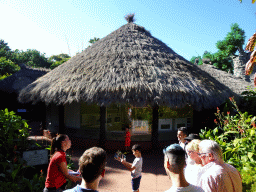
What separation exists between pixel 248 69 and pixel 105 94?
14.6ft

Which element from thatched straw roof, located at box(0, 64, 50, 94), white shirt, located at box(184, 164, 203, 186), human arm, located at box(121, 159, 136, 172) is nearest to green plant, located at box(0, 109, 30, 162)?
human arm, located at box(121, 159, 136, 172)

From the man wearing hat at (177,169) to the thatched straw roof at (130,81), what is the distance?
4850 millimetres

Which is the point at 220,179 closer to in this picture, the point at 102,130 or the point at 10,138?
the point at 10,138

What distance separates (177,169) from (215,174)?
0.74 m

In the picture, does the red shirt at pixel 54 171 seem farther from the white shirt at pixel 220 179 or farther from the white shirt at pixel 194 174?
the white shirt at pixel 220 179

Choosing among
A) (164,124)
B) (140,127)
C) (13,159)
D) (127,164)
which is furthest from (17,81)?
(127,164)

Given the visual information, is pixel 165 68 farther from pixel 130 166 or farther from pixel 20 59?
pixel 20 59

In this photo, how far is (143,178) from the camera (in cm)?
498

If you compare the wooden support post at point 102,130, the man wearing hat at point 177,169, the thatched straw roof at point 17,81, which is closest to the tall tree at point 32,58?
the thatched straw roof at point 17,81

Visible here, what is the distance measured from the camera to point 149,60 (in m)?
7.95

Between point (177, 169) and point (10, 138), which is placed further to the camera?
point (10, 138)

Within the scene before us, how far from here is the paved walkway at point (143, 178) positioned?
4.41 m

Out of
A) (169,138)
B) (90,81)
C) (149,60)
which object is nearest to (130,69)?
(149,60)

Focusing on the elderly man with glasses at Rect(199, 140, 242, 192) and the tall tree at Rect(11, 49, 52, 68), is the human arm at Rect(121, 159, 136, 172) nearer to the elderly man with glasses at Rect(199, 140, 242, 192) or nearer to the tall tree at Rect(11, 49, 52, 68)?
the elderly man with glasses at Rect(199, 140, 242, 192)
